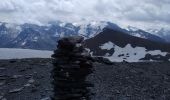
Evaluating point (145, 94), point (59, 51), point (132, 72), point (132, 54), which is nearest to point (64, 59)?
point (59, 51)

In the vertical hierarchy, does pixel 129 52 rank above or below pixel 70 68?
above

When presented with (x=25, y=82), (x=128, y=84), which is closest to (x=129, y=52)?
(x=128, y=84)

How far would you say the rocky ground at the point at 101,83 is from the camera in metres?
33.8

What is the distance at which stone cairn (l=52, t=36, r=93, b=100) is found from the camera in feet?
59.6

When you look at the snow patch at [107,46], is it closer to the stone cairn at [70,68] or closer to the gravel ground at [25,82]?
the gravel ground at [25,82]

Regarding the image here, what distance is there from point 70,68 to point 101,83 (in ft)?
63.3

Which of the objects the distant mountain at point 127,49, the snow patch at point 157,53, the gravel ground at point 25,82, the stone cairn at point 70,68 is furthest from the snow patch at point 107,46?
the stone cairn at point 70,68

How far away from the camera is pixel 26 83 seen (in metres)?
36.8

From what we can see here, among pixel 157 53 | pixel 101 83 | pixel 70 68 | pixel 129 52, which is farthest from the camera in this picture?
pixel 129 52

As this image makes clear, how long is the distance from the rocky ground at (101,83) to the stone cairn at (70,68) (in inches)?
484

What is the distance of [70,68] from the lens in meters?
18.0

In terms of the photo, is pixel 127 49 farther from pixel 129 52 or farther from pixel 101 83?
pixel 101 83

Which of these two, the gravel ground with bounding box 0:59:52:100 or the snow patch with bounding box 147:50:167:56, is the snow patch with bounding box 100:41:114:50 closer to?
the snow patch with bounding box 147:50:167:56

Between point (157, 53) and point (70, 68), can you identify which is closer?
point (70, 68)
